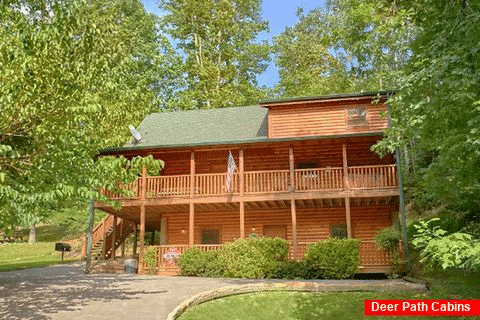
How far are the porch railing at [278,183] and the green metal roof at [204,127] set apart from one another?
6.47 feet

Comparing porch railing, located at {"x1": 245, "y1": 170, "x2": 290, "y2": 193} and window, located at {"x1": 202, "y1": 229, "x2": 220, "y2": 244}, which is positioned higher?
porch railing, located at {"x1": 245, "y1": 170, "x2": 290, "y2": 193}

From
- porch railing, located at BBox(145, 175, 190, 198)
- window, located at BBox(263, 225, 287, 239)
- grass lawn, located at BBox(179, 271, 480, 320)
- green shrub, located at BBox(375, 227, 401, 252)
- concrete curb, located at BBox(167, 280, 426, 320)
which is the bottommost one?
grass lawn, located at BBox(179, 271, 480, 320)

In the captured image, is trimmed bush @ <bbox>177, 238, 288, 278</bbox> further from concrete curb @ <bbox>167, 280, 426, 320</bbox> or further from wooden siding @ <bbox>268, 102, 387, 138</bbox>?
wooden siding @ <bbox>268, 102, 387, 138</bbox>

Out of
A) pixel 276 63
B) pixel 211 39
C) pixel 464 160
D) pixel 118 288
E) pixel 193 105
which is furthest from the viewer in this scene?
pixel 276 63

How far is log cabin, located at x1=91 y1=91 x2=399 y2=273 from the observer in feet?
67.5

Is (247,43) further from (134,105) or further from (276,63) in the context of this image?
(134,105)

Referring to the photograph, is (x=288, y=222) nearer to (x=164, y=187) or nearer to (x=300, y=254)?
(x=300, y=254)

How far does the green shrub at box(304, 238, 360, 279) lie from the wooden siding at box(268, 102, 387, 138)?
700 cm

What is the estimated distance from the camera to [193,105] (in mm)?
41188

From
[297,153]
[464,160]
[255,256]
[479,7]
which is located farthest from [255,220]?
[479,7]

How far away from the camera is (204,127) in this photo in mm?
26297

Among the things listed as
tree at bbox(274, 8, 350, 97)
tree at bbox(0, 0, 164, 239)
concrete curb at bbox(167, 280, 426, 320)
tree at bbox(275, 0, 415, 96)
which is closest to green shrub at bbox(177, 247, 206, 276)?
concrete curb at bbox(167, 280, 426, 320)

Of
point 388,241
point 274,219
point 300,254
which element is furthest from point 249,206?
point 388,241

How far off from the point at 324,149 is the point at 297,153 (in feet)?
4.65
